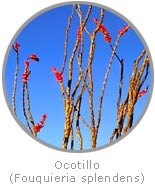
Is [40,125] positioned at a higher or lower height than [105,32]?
lower

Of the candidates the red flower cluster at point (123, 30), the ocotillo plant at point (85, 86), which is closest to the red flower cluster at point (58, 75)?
the ocotillo plant at point (85, 86)

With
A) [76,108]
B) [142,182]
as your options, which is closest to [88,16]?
[76,108]

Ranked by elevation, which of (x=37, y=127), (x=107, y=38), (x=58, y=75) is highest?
(x=107, y=38)

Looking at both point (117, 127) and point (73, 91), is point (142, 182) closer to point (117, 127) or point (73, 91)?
point (117, 127)

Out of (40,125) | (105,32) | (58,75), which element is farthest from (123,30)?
(40,125)

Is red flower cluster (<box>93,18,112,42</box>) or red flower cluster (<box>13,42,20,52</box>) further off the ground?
red flower cluster (<box>93,18,112,42</box>)

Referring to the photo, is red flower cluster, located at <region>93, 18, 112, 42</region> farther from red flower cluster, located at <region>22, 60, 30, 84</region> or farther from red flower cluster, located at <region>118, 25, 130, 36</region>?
red flower cluster, located at <region>22, 60, 30, 84</region>

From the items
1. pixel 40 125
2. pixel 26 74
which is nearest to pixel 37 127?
pixel 40 125

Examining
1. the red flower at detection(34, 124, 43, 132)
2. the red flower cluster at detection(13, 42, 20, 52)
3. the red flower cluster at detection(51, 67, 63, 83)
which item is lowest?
the red flower at detection(34, 124, 43, 132)

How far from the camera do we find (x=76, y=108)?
1188mm

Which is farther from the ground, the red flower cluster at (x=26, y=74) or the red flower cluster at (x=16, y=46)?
the red flower cluster at (x=16, y=46)

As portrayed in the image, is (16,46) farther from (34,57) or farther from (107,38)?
(107,38)

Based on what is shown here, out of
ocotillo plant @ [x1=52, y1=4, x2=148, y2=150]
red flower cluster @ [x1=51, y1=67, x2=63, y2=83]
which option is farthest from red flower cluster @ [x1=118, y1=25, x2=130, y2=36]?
red flower cluster @ [x1=51, y1=67, x2=63, y2=83]

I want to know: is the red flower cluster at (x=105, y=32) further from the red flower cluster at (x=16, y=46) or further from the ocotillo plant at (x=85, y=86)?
the red flower cluster at (x=16, y=46)
